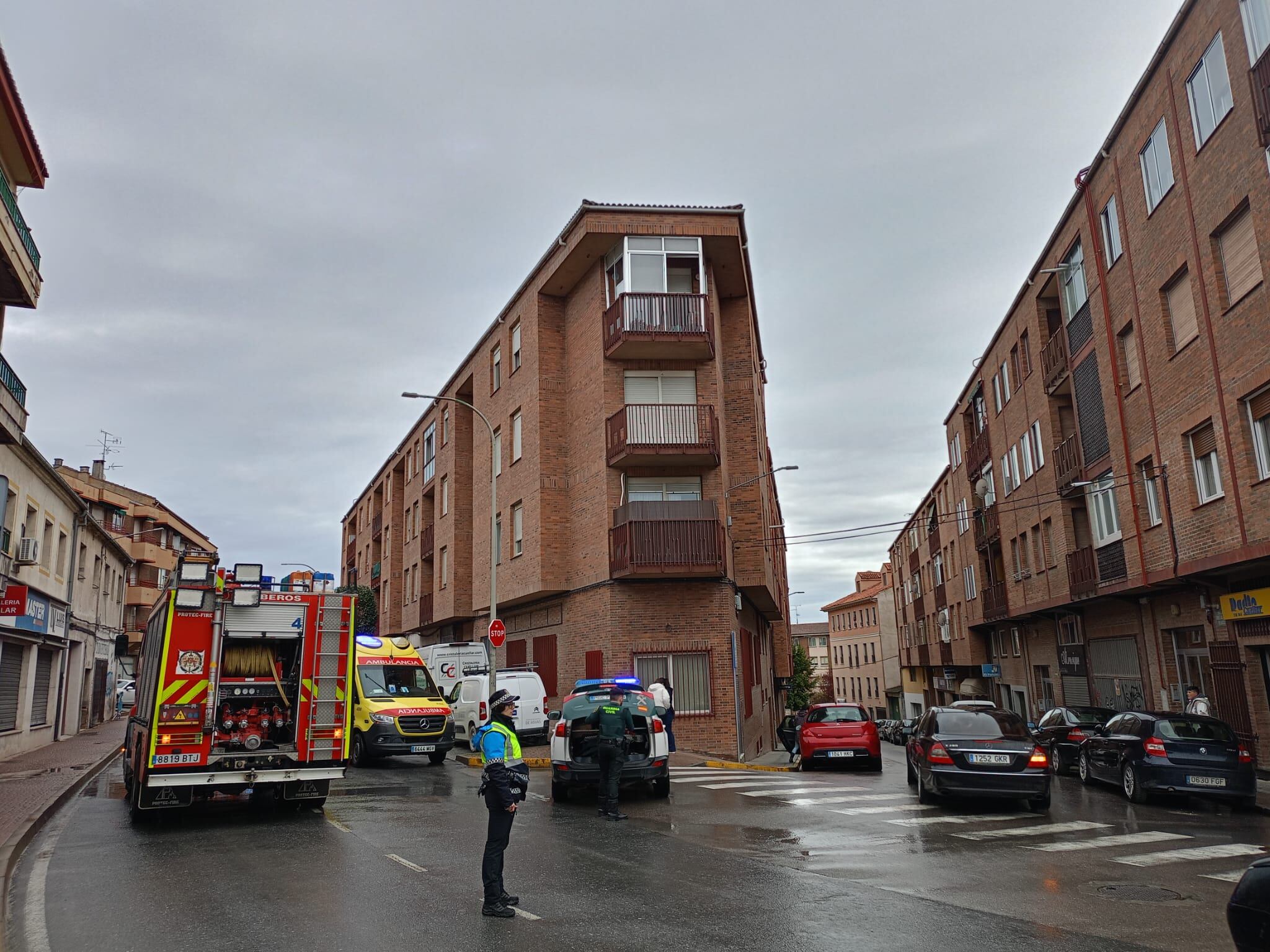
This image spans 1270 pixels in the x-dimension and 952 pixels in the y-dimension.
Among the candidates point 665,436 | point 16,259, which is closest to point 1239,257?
point 665,436

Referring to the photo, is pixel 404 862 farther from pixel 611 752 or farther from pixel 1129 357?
pixel 1129 357

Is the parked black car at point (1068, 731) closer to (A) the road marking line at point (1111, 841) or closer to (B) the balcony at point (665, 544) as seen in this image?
(A) the road marking line at point (1111, 841)

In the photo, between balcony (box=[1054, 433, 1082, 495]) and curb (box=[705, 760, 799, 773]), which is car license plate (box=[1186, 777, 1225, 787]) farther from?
balcony (box=[1054, 433, 1082, 495])

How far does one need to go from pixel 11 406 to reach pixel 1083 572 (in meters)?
25.5

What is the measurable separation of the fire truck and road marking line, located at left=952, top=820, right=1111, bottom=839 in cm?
776

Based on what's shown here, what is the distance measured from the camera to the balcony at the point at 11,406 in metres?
16.7

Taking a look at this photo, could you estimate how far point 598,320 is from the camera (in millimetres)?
26172

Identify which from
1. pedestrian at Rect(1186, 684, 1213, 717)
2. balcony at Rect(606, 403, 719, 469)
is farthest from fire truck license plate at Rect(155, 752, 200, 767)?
pedestrian at Rect(1186, 684, 1213, 717)

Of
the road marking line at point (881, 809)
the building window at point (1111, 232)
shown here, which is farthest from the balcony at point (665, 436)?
the road marking line at point (881, 809)

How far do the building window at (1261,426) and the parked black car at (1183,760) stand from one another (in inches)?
189

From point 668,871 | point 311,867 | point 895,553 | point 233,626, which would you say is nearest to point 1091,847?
point 668,871

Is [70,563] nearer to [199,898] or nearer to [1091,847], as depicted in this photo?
[199,898]

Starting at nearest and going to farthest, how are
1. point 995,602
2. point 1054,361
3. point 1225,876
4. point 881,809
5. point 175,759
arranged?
point 1225,876 < point 175,759 < point 881,809 < point 1054,361 < point 995,602

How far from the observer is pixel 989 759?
1271 cm
